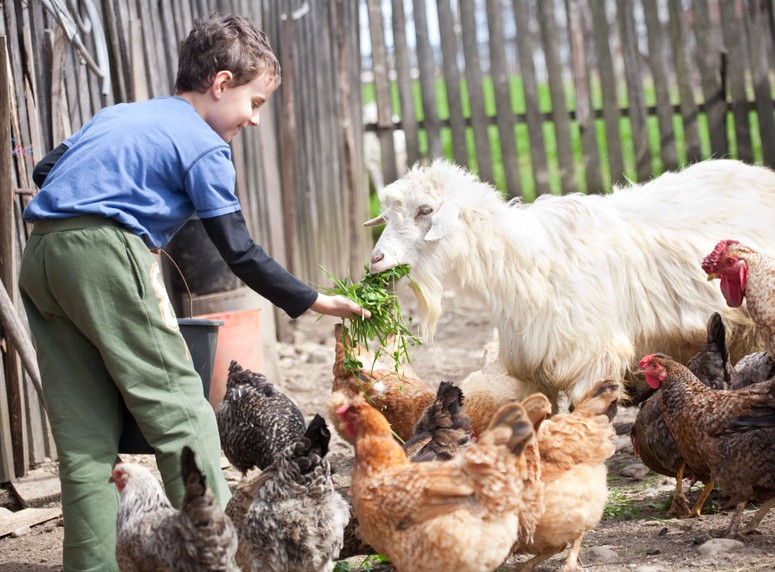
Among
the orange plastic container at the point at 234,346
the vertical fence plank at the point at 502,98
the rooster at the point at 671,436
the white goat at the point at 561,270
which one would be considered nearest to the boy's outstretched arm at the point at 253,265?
the white goat at the point at 561,270

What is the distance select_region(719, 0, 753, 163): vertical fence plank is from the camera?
34.8 ft

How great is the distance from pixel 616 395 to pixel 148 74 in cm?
→ 444

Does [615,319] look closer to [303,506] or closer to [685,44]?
[303,506]

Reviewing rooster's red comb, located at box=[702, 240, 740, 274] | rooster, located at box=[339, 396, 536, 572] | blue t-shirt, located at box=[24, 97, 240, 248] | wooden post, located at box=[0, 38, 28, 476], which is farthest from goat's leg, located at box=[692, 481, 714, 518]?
wooden post, located at box=[0, 38, 28, 476]

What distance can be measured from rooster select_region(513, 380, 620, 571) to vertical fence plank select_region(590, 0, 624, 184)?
7179 millimetres

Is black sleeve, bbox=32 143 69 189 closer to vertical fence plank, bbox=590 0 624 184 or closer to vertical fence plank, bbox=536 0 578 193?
vertical fence plank, bbox=536 0 578 193

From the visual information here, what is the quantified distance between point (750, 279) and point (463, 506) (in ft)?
6.22

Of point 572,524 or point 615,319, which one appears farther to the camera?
point 615,319

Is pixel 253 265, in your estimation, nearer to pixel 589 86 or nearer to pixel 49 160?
pixel 49 160

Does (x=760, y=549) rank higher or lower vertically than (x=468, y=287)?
lower

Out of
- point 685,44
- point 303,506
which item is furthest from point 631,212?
point 685,44

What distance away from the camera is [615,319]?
559cm

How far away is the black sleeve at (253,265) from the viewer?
3.88 metres

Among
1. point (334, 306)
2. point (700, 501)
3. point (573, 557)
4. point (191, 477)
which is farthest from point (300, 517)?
point (700, 501)
